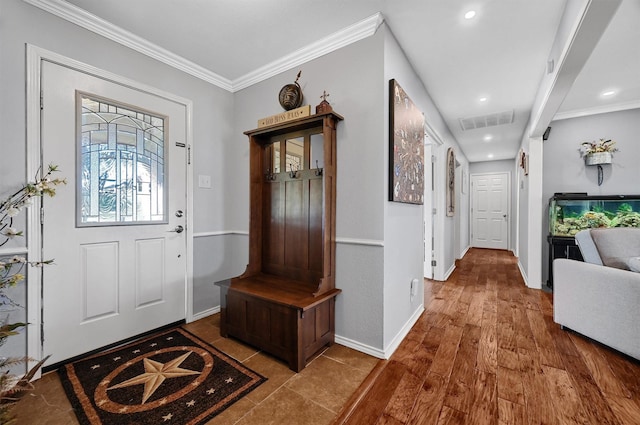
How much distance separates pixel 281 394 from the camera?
1513mm

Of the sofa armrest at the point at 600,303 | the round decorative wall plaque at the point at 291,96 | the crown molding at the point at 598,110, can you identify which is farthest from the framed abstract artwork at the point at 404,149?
the crown molding at the point at 598,110

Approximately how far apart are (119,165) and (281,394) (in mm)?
2027

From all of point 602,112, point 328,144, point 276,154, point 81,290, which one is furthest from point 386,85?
point 602,112

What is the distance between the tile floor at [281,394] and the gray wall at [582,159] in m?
3.61

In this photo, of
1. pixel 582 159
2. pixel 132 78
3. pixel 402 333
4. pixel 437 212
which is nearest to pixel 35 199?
pixel 132 78

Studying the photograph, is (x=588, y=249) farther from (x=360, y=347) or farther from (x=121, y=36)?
(x=121, y=36)

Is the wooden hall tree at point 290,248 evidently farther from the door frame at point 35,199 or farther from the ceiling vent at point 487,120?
the ceiling vent at point 487,120

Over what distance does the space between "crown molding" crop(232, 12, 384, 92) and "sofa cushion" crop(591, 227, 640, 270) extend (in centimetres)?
258

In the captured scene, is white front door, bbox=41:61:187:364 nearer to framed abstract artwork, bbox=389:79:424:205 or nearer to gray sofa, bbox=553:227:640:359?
framed abstract artwork, bbox=389:79:424:205

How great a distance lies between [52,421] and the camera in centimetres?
131

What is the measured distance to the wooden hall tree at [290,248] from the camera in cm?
182

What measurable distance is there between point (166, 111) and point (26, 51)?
0.84 m

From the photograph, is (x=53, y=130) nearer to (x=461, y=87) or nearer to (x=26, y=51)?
(x=26, y=51)

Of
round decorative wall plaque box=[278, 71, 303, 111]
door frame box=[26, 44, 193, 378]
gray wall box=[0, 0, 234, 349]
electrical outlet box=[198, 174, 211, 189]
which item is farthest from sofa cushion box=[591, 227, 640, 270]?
door frame box=[26, 44, 193, 378]
